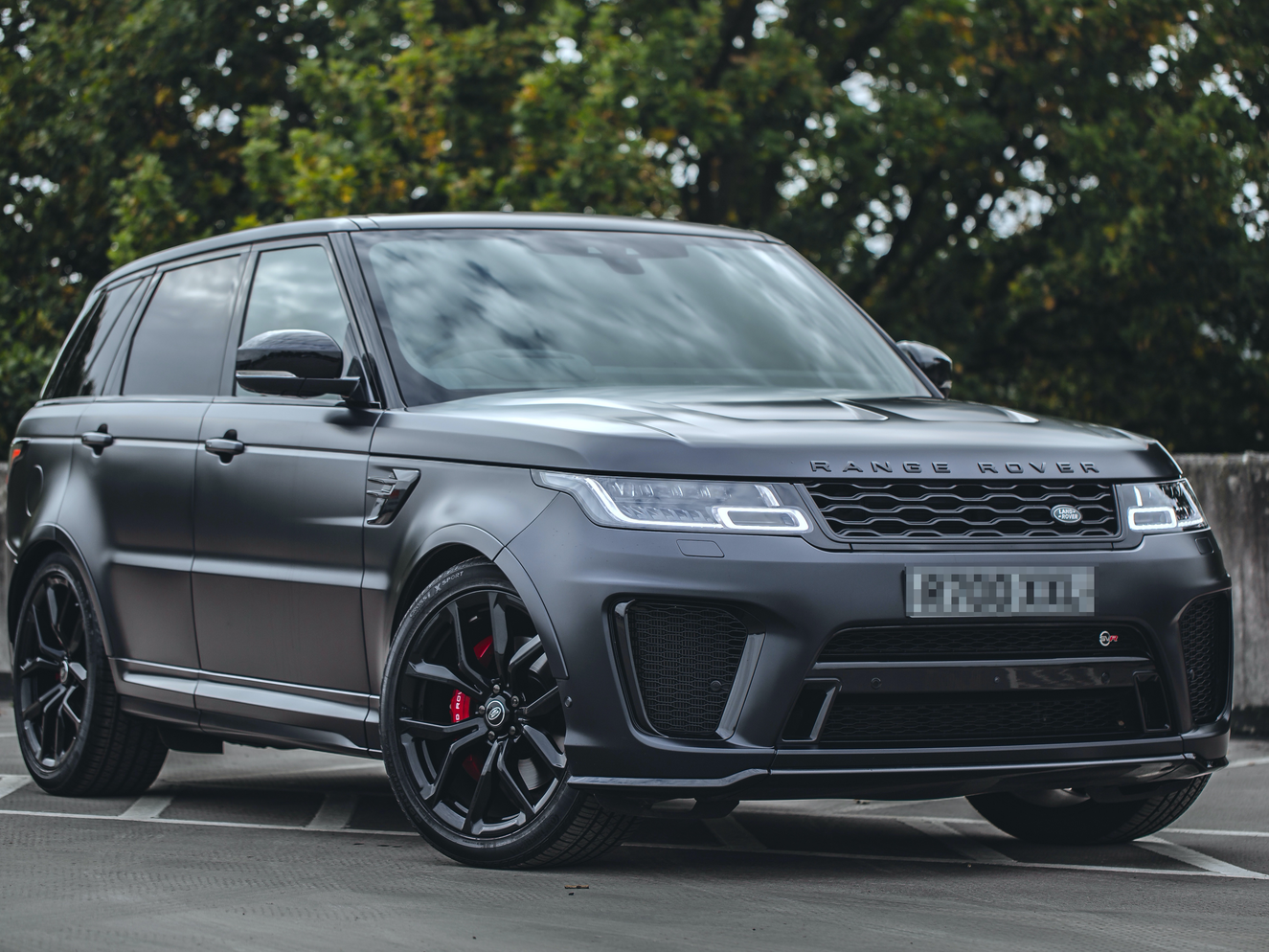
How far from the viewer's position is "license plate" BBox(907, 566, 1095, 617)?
4.47 meters

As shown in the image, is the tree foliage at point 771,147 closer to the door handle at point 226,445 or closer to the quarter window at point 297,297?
the quarter window at point 297,297

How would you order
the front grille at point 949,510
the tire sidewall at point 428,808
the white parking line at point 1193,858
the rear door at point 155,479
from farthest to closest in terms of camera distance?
the rear door at point 155,479
the white parking line at point 1193,858
the tire sidewall at point 428,808
the front grille at point 949,510

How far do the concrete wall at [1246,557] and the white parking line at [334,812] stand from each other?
4.44m

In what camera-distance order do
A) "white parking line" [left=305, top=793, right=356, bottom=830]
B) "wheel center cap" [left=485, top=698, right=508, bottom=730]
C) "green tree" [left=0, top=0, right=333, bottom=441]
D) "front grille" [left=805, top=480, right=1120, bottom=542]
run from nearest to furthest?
"front grille" [left=805, top=480, right=1120, bottom=542], "wheel center cap" [left=485, top=698, right=508, bottom=730], "white parking line" [left=305, top=793, right=356, bottom=830], "green tree" [left=0, top=0, right=333, bottom=441]

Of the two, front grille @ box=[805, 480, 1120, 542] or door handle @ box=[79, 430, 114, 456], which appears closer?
front grille @ box=[805, 480, 1120, 542]

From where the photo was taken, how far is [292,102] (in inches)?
876

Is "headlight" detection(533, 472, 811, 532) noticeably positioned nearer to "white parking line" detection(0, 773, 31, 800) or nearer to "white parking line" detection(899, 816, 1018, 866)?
"white parking line" detection(899, 816, 1018, 866)

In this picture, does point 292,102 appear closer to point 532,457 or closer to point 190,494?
point 190,494

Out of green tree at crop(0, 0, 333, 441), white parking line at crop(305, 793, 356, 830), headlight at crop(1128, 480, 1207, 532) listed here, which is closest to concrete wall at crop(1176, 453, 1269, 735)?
headlight at crop(1128, 480, 1207, 532)

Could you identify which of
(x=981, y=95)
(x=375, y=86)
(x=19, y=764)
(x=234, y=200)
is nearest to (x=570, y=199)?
(x=375, y=86)

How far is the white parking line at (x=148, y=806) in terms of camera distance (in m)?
6.25

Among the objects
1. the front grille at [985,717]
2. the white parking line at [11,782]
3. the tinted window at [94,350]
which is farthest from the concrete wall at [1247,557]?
the white parking line at [11,782]

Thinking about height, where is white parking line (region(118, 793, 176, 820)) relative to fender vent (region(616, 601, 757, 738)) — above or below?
below

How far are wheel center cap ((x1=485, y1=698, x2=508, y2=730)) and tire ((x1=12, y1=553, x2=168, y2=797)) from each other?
226cm
